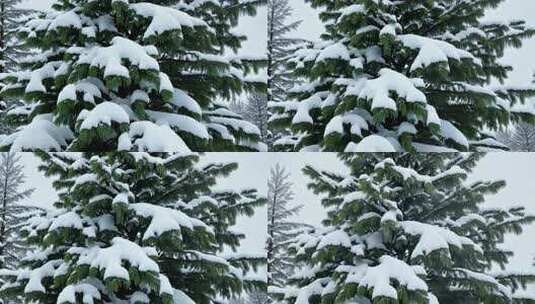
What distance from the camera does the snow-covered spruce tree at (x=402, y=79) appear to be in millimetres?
7402

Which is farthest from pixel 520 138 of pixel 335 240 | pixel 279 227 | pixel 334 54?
pixel 335 240

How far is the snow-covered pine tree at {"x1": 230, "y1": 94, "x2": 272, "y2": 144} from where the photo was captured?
971 cm

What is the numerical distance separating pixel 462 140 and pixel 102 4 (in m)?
4.37

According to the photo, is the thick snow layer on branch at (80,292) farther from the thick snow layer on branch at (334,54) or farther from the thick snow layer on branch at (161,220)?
the thick snow layer on branch at (334,54)

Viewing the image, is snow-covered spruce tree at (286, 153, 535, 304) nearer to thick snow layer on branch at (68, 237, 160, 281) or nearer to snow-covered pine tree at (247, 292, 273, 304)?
snow-covered pine tree at (247, 292, 273, 304)

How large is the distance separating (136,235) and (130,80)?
5.52 ft

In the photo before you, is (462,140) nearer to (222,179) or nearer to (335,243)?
(335,243)

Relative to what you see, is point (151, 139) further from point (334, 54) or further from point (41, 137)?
point (334, 54)

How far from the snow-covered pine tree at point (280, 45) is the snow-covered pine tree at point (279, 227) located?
211 cm

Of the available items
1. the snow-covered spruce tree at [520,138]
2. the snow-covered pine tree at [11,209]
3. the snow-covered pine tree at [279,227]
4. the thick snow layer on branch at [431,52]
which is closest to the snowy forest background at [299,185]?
the snow-covered pine tree at [279,227]

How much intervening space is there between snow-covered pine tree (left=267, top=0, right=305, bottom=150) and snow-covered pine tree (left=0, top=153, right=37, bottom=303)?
345cm

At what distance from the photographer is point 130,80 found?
6898 mm

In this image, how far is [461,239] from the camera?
696 centimetres

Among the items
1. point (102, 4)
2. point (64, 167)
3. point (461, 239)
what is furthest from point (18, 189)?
point (461, 239)
